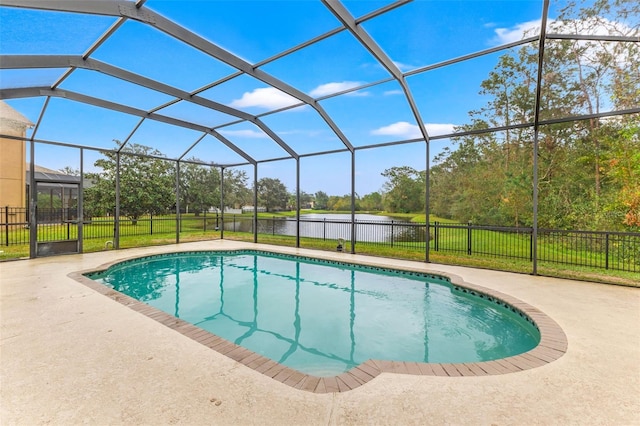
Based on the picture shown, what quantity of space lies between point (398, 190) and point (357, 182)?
14.4 meters

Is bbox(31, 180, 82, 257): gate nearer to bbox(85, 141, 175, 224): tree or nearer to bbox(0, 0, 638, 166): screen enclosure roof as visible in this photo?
bbox(0, 0, 638, 166): screen enclosure roof

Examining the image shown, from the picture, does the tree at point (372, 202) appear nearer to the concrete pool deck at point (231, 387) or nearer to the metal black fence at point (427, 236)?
the metal black fence at point (427, 236)

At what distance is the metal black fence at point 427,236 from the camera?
6.69 metres

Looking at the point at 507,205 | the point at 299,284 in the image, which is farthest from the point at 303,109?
the point at 507,205

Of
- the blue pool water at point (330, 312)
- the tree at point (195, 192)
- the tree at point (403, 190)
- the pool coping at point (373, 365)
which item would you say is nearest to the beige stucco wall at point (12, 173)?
the blue pool water at point (330, 312)

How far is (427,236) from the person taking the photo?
6.76 m

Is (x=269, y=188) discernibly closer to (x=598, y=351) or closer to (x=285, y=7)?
(x=285, y=7)

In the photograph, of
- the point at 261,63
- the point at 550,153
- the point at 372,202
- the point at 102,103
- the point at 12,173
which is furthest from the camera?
the point at 372,202

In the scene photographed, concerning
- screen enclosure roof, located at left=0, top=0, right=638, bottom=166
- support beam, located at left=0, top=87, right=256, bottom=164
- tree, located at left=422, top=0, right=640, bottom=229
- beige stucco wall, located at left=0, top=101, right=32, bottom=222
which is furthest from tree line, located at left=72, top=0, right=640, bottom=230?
beige stucco wall, located at left=0, top=101, right=32, bottom=222

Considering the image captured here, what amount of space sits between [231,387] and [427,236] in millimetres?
5780

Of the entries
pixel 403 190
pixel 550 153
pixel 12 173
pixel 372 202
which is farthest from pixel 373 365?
pixel 372 202

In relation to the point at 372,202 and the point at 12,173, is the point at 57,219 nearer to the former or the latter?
the point at 12,173

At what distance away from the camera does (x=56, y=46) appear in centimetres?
416

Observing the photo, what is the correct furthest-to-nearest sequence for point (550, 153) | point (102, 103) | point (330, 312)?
Answer: point (550, 153) → point (102, 103) → point (330, 312)
